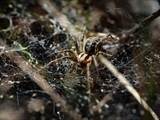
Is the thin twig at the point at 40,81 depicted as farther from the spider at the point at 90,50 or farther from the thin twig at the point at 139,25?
the thin twig at the point at 139,25

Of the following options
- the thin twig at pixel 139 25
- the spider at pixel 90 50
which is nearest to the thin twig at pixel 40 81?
the spider at pixel 90 50

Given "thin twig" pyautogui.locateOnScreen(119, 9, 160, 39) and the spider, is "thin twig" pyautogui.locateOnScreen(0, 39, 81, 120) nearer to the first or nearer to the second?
the spider

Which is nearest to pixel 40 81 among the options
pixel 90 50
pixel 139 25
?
pixel 90 50

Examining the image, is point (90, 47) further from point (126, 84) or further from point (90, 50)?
point (126, 84)

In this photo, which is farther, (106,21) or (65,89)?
(106,21)

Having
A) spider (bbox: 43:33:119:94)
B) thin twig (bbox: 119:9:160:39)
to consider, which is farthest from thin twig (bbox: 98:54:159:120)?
thin twig (bbox: 119:9:160:39)

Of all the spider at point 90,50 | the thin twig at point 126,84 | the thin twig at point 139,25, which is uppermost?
the thin twig at point 139,25

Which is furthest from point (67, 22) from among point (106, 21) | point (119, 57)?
point (119, 57)

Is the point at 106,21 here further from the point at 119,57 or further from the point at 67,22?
the point at 119,57
